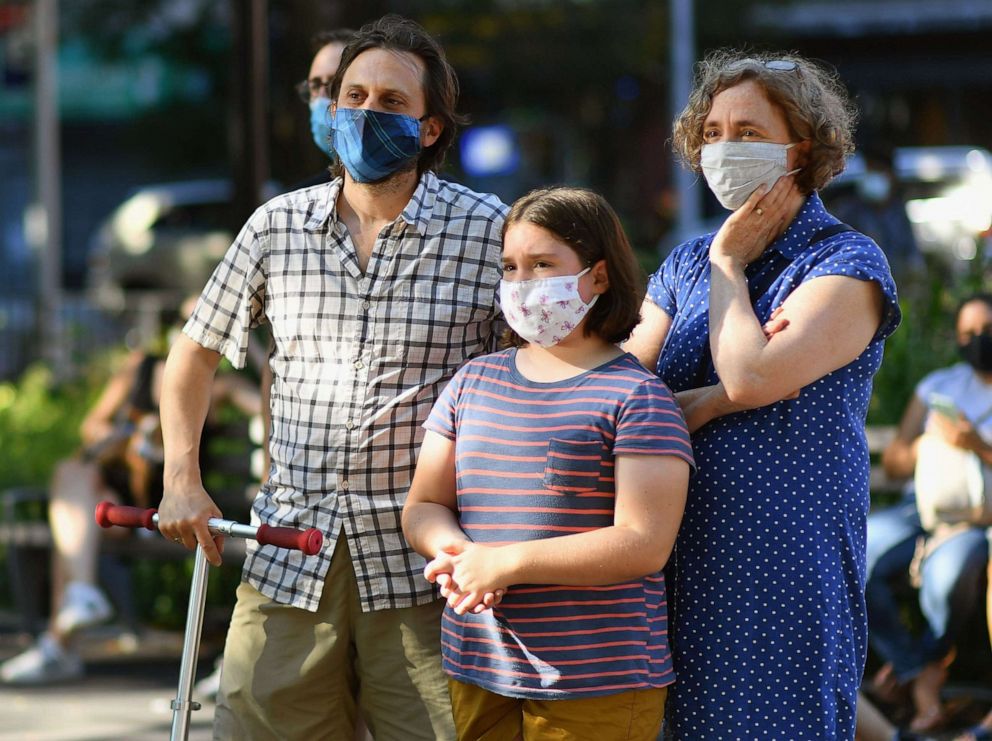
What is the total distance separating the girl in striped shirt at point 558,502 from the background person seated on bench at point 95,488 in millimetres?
4209

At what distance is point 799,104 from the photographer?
3.14m

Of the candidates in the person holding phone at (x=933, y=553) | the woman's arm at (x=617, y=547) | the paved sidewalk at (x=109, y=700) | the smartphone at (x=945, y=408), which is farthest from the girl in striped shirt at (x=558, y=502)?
the paved sidewalk at (x=109, y=700)

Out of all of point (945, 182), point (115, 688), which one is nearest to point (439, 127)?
point (115, 688)

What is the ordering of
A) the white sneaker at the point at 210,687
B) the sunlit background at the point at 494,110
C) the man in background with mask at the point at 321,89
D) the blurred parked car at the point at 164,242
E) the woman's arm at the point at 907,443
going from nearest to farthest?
1. the man in background with mask at the point at 321,89
2. the woman's arm at the point at 907,443
3. the white sneaker at the point at 210,687
4. the sunlit background at the point at 494,110
5. the blurred parked car at the point at 164,242

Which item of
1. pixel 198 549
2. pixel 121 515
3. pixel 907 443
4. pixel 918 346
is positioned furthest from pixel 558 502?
pixel 918 346

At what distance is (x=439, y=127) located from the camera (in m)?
3.61

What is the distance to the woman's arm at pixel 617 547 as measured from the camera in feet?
9.65

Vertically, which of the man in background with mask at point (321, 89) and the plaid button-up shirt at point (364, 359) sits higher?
the man in background with mask at point (321, 89)

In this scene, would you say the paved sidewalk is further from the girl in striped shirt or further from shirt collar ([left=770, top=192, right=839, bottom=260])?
shirt collar ([left=770, top=192, right=839, bottom=260])

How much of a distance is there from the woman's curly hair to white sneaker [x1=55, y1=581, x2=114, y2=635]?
4.61 metres

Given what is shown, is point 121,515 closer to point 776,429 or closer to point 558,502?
point 558,502

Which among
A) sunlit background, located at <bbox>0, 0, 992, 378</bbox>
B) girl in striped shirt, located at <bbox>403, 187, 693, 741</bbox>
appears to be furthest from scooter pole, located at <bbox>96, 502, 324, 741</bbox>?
sunlit background, located at <bbox>0, 0, 992, 378</bbox>

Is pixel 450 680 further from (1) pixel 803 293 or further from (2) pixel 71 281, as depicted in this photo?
(2) pixel 71 281

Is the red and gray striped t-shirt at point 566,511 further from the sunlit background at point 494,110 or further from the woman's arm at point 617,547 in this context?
the sunlit background at point 494,110
